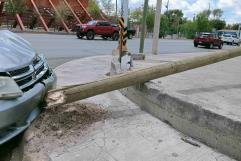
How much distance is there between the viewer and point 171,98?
450cm

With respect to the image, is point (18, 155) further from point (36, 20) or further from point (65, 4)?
point (65, 4)

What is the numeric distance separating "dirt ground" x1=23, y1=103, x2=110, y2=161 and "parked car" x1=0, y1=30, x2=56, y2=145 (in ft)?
1.01

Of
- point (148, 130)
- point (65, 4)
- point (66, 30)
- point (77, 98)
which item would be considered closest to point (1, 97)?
point (77, 98)

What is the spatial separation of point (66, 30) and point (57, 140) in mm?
39275

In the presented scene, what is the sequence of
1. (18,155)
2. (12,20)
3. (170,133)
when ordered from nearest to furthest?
(18,155), (170,133), (12,20)

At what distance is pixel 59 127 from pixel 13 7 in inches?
1527

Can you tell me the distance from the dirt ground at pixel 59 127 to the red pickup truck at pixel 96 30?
24.5 metres

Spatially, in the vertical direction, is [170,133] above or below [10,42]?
below

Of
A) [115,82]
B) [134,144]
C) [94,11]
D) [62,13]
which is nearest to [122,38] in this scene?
[115,82]

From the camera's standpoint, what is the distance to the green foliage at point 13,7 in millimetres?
40500

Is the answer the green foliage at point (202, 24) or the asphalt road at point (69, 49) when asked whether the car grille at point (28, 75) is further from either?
the green foliage at point (202, 24)

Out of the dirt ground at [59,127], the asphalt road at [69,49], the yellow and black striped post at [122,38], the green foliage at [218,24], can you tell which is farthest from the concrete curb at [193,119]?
the green foliage at [218,24]

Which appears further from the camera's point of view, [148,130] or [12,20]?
[12,20]

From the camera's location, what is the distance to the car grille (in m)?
3.72
